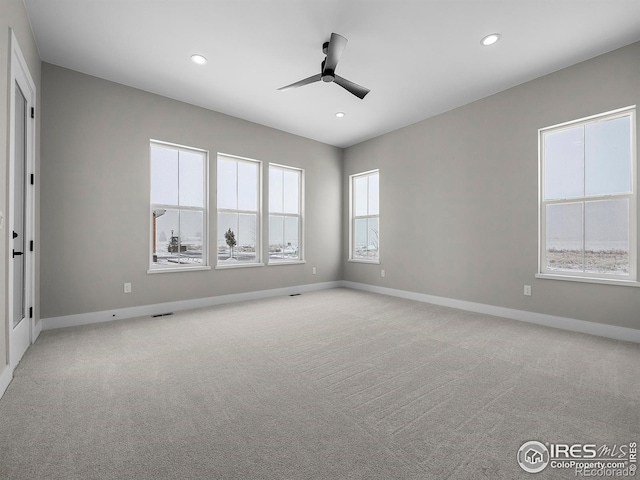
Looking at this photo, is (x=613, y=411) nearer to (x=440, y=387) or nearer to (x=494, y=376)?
(x=494, y=376)

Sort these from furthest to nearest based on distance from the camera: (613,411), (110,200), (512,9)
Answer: (110,200) → (512,9) → (613,411)

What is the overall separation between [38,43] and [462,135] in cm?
532

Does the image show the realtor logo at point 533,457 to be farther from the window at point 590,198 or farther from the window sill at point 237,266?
the window sill at point 237,266

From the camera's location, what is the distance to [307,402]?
192 cm

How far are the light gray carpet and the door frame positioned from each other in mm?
192

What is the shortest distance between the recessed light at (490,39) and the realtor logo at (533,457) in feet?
11.2

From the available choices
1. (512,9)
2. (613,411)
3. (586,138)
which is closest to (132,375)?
(613,411)

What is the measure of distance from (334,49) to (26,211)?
3388 mm

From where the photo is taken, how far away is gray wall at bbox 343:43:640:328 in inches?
128

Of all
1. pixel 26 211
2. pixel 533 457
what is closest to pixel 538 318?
pixel 533 457

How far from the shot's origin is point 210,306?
4.54 metres

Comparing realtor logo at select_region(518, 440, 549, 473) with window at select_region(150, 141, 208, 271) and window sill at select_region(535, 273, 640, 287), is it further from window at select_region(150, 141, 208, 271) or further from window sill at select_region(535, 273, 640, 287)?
window at select_region(150, 141, 208, 271)

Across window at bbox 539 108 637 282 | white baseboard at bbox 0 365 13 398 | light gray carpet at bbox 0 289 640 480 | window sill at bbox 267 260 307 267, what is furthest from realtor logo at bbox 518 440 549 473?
window sill at bbox 267 260 307 267

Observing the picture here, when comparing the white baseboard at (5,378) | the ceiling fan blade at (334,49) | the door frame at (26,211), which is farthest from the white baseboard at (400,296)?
the ceiling fan blade at (334,49)
